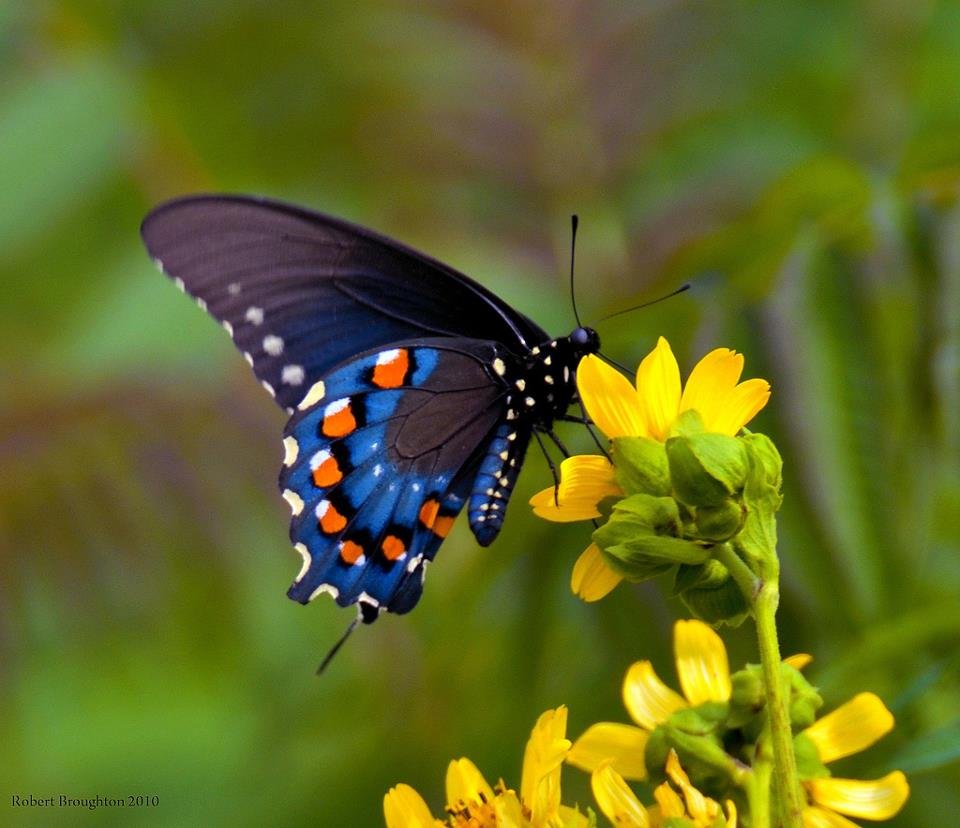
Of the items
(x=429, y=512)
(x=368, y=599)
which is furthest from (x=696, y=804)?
(x=429, y=512)

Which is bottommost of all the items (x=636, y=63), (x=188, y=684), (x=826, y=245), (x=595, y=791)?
(x=595, y=791)

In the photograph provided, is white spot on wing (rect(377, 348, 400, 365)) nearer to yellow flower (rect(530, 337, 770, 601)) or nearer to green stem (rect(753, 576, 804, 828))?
yellow flower (rect(530, 337, 770, 601))

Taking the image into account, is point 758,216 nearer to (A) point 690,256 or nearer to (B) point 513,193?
(A) point 690,256

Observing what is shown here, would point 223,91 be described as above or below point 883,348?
above

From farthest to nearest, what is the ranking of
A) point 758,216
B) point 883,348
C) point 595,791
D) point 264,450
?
1. point 264,450
2. point 758,216
3. point 883,348
4. point 595,791

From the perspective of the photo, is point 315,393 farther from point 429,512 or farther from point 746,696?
point 746,696

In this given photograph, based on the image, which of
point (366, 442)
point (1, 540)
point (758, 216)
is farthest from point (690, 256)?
point (1, 540)

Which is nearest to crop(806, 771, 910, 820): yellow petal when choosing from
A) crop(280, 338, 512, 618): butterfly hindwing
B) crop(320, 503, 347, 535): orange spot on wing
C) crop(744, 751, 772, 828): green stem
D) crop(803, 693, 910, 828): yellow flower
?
crop(803, 693, 910, 828): yellow flower
